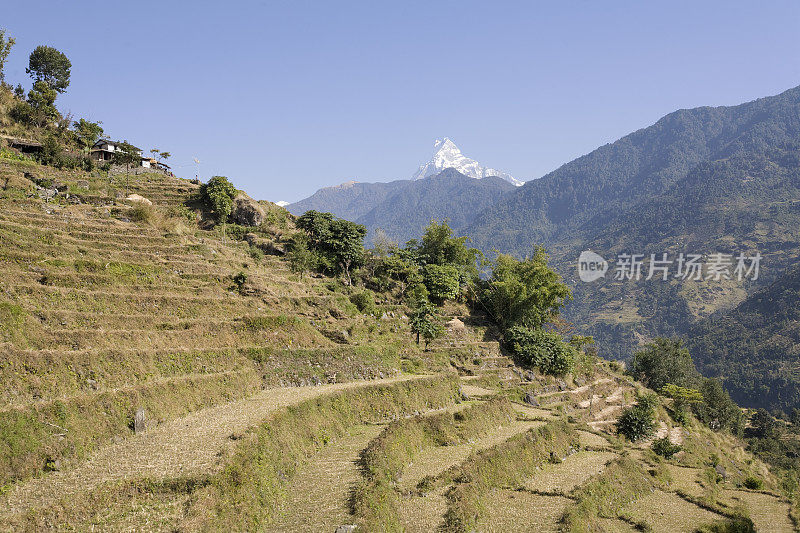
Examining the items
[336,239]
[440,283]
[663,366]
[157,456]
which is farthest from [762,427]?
[157,456]

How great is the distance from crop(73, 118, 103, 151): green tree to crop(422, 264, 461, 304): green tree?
3649 centimetres

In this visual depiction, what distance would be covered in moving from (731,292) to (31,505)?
199 metres

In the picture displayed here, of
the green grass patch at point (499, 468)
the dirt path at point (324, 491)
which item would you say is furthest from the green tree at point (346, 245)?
the dirt path at point (324, 491)

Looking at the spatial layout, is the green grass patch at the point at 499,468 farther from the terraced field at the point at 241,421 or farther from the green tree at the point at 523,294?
the green tree at the point at 523,294

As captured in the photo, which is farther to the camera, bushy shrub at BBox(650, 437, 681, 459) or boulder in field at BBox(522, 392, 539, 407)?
boulder in field at BBox(522, 392, 539, 407)

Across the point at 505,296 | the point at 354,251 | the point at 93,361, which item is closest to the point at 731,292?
the point at 505,296

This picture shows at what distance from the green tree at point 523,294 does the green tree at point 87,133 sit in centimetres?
4279

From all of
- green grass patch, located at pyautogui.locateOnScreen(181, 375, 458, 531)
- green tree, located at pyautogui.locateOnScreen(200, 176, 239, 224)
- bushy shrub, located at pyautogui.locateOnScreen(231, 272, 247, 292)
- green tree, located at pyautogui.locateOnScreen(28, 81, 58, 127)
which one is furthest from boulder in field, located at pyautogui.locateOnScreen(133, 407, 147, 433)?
green tree, located at pyautogui.locateOnScreen(28, 81, 58, 127)

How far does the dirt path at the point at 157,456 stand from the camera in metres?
11.5

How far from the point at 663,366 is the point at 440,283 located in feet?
109

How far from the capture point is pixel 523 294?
43.5m

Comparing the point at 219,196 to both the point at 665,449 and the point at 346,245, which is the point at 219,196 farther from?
the point at 665,449

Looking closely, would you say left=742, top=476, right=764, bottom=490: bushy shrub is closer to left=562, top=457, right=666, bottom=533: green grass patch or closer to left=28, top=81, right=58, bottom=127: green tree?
left=562, top=457, right=666, bottom=533: green grass patch

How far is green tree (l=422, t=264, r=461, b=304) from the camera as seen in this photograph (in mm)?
43438
